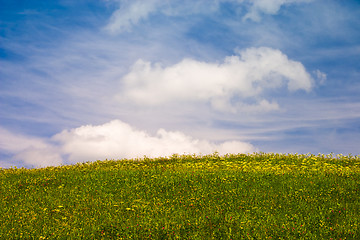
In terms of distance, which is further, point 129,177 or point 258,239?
point 129,177

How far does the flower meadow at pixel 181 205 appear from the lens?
31.0ft

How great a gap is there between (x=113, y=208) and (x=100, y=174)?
5274 millimetres

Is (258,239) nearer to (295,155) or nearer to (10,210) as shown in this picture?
(10,210)

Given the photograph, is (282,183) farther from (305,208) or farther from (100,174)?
(100,174)

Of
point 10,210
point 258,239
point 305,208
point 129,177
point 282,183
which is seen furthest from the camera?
point 129,177

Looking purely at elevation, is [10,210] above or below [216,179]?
below

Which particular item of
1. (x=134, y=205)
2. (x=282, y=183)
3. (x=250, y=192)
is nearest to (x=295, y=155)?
(x=282, y=183)

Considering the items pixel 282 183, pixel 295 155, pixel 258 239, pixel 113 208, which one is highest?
pixel 295 155

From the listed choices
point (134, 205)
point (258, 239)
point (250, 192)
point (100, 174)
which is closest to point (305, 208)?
point (250, 192)

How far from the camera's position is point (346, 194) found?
493 inches

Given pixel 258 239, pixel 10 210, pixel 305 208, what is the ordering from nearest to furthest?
pixel 258 239 → pixel 305 208 → pixel 10 210

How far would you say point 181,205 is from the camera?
1145cm

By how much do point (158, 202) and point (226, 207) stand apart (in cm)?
240

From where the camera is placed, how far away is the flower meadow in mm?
9445
